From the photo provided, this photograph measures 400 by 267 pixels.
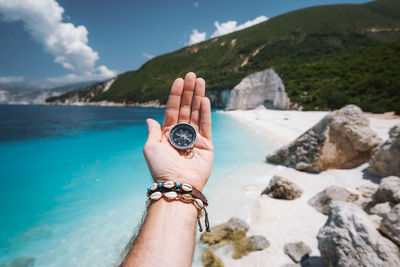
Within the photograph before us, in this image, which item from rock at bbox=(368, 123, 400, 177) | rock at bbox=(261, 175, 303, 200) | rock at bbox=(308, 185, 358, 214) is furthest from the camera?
rock at bbox=(261, 175, 303, 200)

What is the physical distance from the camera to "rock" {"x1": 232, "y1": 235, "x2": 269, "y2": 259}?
3318 mm

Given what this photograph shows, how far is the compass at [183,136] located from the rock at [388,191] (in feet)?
11.9

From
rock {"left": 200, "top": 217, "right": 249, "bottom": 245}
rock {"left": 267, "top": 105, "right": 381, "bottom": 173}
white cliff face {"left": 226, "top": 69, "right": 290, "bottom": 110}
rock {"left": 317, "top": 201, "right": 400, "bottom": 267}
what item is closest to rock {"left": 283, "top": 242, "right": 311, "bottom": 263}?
rock {"left": 317, "top": 201, "right": 400, "bottom": 267}

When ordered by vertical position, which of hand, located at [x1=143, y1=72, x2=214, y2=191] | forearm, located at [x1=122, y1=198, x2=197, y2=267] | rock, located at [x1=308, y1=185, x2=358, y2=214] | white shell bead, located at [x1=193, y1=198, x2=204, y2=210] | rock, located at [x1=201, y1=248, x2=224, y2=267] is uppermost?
hand, located at [x1=143, y1=72, x2=214, y2=191]

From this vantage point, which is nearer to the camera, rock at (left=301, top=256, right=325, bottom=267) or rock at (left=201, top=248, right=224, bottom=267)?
rock at (left=301, top=256, right=325, bottom=267)

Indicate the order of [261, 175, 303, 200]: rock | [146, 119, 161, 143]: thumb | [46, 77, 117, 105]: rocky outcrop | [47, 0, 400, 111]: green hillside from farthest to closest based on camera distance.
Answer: [46, 77, 117, 105]: rocky outcrop, [47, 0, 400, 111]: green hillside, [261, 175, 303, 200]: rock, [146, 119, 161, 143]: thumb

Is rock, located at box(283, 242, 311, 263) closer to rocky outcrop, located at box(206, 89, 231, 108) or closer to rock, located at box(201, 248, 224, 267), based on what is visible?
rock, located at box(201, 248, 224, 267)

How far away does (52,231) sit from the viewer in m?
5.84

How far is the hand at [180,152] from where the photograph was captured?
2.16 metres

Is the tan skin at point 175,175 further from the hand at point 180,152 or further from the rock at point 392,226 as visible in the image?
the rock at point 392,226

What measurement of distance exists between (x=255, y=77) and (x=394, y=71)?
81.7ft

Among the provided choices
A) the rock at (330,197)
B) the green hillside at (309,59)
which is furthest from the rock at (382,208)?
the green hillside at (309,59)

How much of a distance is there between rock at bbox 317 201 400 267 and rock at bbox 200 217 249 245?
1.55m

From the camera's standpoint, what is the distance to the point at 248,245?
3.43m
